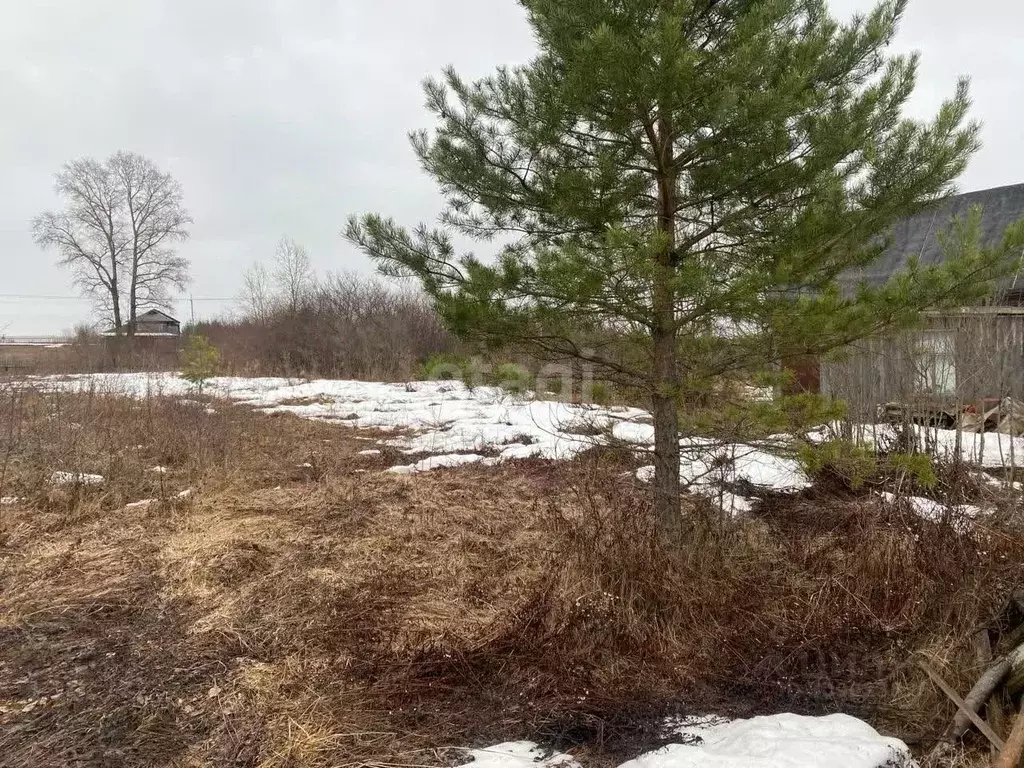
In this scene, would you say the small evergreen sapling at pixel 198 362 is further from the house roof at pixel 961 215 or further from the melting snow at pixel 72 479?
the house roof at pixel 961 215

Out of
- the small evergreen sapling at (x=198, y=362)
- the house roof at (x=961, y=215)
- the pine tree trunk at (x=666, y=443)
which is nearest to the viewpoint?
the pine tree trunk at (x=666, y=443)

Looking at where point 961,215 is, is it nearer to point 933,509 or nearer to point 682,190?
point 933,509

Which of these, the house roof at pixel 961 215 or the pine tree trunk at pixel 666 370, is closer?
the pine tree trunk at pixel 666 370

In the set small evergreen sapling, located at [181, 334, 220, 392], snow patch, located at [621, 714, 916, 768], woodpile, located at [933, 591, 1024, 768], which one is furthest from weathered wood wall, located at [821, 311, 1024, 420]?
small evergreen sapling, located at [181, 334, 220, 392]

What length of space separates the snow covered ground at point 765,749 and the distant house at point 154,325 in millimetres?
33936

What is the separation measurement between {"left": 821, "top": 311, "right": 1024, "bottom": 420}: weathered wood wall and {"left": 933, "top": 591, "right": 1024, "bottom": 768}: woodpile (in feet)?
9.00

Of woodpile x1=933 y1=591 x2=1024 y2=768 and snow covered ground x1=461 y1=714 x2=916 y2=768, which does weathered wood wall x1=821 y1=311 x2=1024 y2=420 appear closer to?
woodpile x1=933 y1=591 x2=1024 y2=768

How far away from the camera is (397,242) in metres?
3.75

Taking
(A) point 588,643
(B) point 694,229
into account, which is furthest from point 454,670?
(B) point 694,229

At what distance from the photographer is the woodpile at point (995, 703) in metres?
2.28

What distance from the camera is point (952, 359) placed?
6188 millimetres

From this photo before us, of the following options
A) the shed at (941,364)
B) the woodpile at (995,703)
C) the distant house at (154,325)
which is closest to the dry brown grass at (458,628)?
the woodpile at (995,703)

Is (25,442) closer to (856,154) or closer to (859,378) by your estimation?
(856,154)

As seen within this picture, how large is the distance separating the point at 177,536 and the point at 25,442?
9.53 feet
